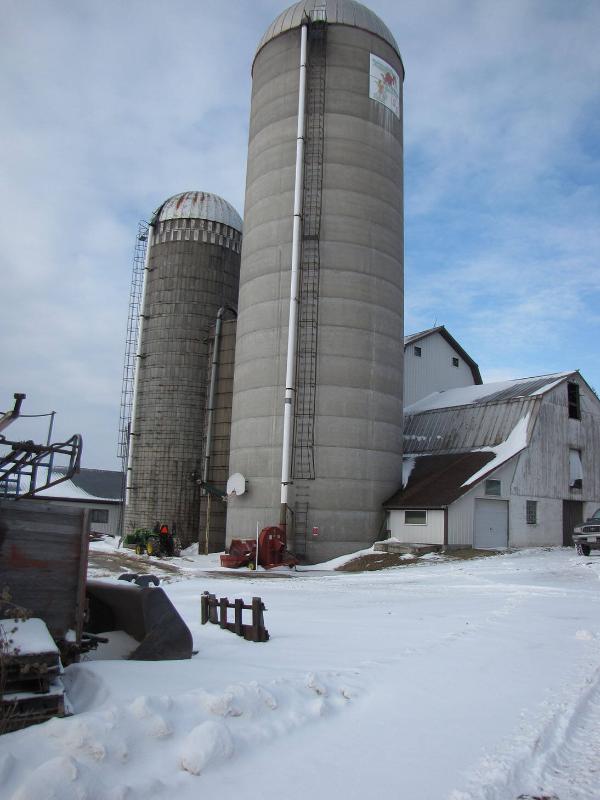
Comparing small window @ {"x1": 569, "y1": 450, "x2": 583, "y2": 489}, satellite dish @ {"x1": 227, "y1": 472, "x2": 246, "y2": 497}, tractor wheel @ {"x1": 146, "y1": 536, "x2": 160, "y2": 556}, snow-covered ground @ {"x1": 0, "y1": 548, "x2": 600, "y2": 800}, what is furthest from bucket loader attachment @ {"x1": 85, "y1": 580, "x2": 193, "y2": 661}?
small window @ {"x1": 569, "y1": 450, "x2": 583, "y2": 489}

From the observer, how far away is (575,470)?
128 feet

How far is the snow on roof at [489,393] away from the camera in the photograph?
3875 centimetres

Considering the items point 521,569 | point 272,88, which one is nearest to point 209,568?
point 521,569

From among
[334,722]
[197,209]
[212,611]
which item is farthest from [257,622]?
[197,209]

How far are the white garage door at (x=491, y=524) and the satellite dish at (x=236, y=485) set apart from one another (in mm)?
11177

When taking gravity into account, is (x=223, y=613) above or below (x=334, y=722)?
above

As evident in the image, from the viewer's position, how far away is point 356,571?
98.6ft

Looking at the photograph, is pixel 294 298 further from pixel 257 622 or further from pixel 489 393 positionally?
pixel 257 622

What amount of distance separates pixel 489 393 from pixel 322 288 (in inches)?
510

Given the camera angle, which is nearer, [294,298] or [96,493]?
[294,298]

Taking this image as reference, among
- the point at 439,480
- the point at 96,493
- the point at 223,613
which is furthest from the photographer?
the point at 96,493

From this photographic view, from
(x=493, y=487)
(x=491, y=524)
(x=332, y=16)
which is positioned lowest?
(x=491, y=524)

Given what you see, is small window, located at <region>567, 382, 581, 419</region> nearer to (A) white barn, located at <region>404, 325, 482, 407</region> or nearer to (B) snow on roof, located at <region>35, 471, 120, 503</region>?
(A) white barn, located at <region>404, 325, 482, 407</region>

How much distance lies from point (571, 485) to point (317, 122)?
23645 millimetres
